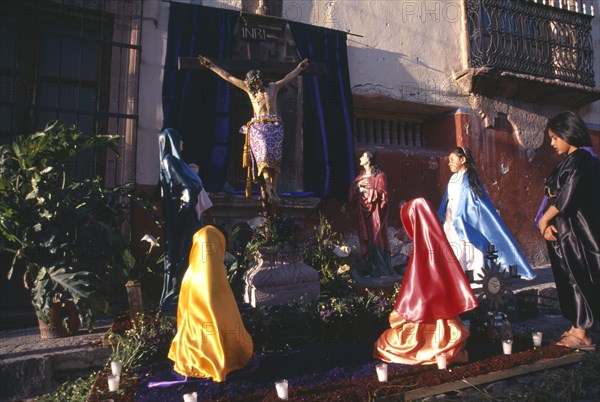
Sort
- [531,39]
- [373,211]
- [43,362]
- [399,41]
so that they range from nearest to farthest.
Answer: [43,362]
[373,211]
[399,41]
[531,39]

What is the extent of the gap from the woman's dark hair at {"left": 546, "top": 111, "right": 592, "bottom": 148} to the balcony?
4.31 metres

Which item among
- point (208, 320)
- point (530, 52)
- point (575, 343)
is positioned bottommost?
point (575, 343)

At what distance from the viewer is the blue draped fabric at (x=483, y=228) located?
5703 mm

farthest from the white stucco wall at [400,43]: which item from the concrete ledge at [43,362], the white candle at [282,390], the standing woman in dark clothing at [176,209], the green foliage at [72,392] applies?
the green foliage at [72,392]

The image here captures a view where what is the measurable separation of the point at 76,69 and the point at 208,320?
4958mm

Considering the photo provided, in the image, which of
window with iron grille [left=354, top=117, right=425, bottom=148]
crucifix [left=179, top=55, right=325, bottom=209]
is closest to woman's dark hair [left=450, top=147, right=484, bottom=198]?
window with iron grille [left=354, top=117, right=425, bottom=148]

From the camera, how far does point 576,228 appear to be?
13.1 ft

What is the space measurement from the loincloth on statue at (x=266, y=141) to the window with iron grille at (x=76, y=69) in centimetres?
182

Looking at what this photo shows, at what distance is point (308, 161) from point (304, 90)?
3.72 feet

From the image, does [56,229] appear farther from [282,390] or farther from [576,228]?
[576,228]

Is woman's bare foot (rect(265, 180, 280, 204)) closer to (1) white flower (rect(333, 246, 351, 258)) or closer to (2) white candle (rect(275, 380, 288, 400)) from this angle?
(1) white flower (rect(333, 246, 351, 258))

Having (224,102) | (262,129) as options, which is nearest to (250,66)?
(224,102)

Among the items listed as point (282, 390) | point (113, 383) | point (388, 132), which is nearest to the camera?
point (282, 390)

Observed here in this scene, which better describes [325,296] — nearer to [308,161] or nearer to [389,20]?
[308,161]
